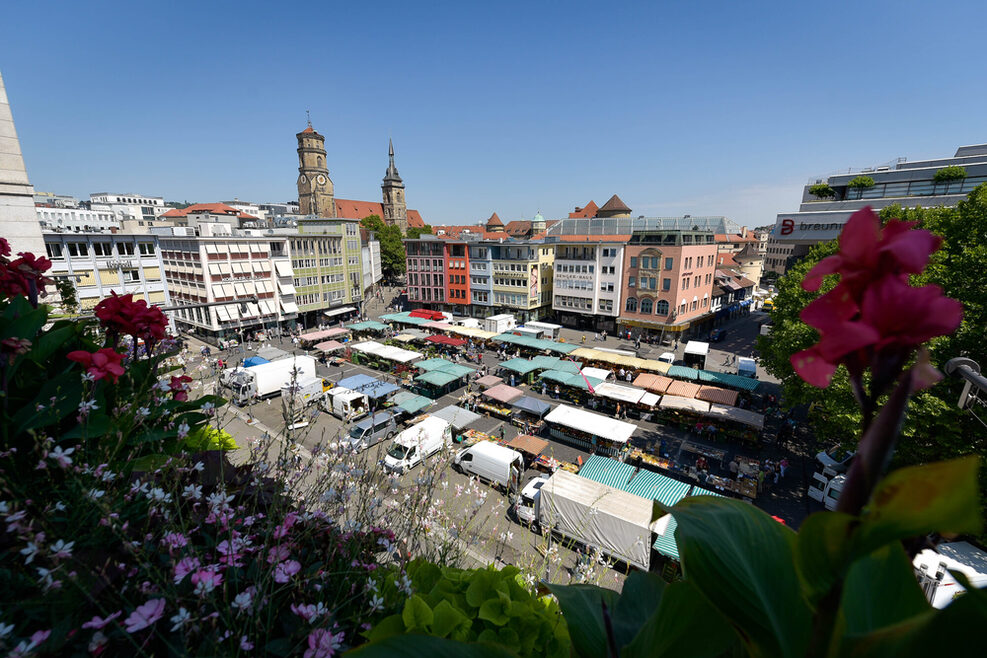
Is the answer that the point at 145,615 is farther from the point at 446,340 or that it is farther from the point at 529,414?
the point at 446,340

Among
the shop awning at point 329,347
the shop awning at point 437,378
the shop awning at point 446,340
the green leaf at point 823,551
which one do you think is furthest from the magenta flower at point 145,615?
the shop awning at point 329,347

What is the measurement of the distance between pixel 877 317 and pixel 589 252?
39.8 metres

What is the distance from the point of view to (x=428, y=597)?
2375 mm

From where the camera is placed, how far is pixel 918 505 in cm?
73

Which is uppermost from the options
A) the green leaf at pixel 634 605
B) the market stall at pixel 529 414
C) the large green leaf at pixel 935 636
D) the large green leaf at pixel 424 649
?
the large green leaf at pixel 935 636

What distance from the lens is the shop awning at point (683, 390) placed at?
72.3 feet

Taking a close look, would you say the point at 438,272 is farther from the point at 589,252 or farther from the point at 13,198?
the point at 13,198

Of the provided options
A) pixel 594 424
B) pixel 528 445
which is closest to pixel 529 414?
pixel 594 424

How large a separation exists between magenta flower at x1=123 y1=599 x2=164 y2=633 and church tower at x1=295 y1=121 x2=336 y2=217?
8901 cm

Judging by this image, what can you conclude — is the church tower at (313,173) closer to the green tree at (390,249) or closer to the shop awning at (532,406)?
the green tree at (390,249)

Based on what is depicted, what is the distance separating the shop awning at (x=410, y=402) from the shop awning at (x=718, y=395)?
1326cm

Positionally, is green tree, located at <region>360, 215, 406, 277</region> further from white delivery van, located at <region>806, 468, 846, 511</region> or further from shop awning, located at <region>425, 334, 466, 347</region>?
white delivery van, located at <region>806, 468, 846, 511</region>

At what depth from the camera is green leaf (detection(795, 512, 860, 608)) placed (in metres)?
0.80

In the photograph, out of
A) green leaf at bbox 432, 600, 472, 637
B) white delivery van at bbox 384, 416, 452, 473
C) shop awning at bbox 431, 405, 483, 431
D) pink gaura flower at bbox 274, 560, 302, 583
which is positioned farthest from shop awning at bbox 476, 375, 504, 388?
green leaf at bbox 432, 600, 472, 637
